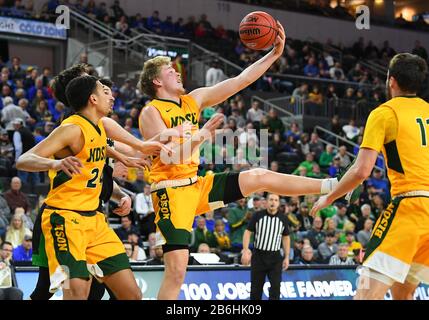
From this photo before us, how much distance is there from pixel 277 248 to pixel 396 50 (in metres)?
21.0

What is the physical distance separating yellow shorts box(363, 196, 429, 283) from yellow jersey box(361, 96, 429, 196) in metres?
0.14

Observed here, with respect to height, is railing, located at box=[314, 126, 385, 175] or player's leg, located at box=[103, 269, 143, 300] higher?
railing, located at box=[314, 126, 385, 175]

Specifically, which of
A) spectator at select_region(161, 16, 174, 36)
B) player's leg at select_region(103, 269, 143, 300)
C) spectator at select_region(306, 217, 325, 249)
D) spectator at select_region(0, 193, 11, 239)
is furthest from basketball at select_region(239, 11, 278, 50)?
spectator at select_region(161, 16, 174, 36)

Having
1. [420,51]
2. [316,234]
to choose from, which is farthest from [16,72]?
[420,51]

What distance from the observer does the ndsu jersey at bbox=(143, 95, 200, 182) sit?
6473 mm

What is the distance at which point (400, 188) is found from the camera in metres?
5.09

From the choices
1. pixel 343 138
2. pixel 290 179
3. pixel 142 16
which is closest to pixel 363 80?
pixel 343 138

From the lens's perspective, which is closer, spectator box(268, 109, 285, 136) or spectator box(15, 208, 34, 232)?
spectator box(15, 208, 34, 232)

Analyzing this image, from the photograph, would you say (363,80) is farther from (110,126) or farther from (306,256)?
(110,126)

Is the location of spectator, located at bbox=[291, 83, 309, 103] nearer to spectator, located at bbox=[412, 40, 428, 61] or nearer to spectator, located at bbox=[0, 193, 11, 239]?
spectator, located at bbox=[412, 40, 428, 61]

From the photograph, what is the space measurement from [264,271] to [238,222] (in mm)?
3782

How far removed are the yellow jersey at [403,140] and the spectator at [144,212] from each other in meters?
9.15

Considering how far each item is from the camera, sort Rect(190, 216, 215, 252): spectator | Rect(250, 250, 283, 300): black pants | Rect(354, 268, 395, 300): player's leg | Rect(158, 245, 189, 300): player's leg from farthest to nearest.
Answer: Rect(190, 216, 215, 252): spectator, Rect(250, 250, 283, 300): black pants, Rect(158, 245, 189, 300): player's leg, Rect(354, 268, 395, 300): player's leg

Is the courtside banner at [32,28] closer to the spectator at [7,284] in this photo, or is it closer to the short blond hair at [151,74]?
the spectator at [7,284]
